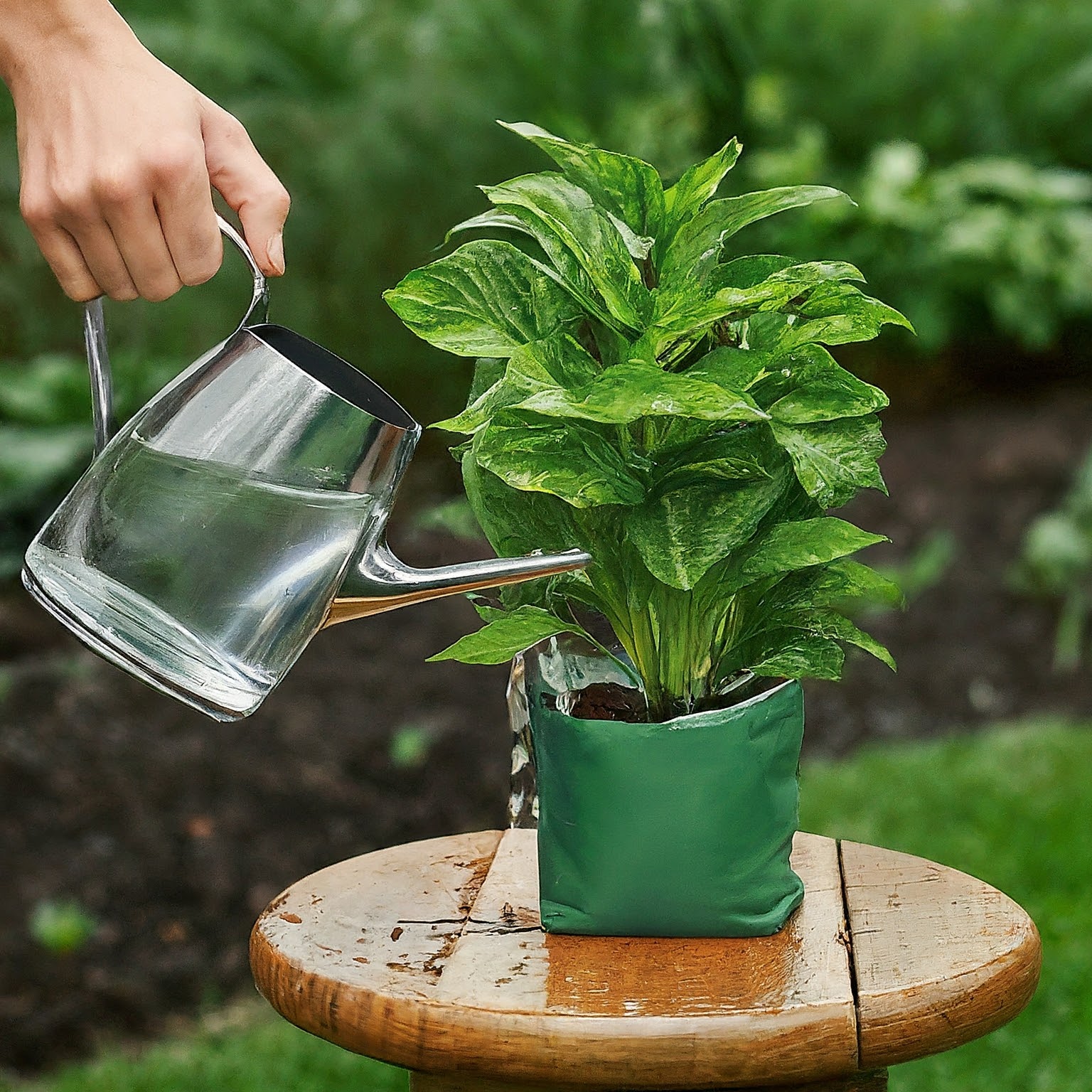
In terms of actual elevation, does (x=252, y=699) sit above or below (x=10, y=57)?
below

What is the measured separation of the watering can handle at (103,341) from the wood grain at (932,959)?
0.71m

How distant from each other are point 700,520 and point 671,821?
9.7 inches

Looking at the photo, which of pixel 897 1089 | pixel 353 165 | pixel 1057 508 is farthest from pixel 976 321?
pixel 897 1089

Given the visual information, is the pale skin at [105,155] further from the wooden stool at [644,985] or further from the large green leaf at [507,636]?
the wooden stool at [644,985]

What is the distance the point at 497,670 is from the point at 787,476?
7.70 feet

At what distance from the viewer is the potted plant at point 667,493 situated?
3.61 ft

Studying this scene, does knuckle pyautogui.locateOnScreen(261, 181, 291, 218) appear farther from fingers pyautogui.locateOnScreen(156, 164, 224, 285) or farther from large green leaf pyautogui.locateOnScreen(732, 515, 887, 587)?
large green leaf pyautogui.locateOnScreen(732, 515, 887, 587)

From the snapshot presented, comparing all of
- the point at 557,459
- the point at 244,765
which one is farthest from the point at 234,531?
the point at 244,765

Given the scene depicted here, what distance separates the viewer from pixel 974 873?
107 inches

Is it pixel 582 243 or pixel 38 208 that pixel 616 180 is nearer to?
pixel 582 243

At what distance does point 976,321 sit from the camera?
504 cm

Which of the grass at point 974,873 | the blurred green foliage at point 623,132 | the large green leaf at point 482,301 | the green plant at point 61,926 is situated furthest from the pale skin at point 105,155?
the blurred green foliage at point 623,132

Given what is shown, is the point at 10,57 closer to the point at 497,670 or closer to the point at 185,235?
the point at 185,235

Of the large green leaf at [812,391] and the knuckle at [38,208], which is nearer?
the knuckle at [38,208]
